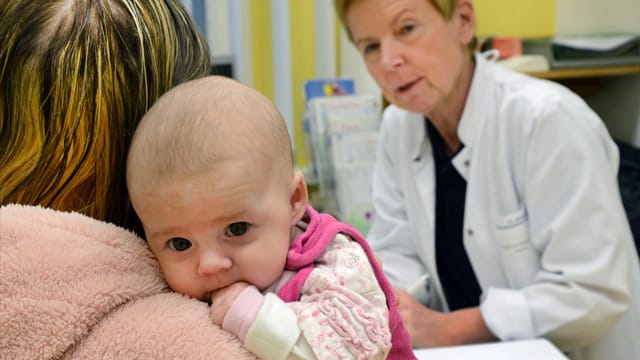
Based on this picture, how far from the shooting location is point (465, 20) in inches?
69.1

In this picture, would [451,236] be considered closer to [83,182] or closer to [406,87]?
[406,87]

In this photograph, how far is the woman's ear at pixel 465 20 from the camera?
5.68ft

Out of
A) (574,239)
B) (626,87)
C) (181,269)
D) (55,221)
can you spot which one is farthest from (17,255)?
(626,87)

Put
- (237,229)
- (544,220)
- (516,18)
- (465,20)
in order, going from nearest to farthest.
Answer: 1. (237,229)
2. (544,220)
3. (465,20)
4. (516,18)

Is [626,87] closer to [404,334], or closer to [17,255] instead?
[404,334]

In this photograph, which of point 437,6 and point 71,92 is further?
point 437,6

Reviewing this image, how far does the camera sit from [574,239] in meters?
1.49

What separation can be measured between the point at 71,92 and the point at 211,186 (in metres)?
0.16

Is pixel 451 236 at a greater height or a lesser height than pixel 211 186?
lesser

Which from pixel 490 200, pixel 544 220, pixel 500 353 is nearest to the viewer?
pixel 500 353

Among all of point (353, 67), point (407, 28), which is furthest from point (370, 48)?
point (353, 67)

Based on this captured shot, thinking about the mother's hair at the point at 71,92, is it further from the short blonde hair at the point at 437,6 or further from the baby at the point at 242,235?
the short blonde hair at the point at 437,6

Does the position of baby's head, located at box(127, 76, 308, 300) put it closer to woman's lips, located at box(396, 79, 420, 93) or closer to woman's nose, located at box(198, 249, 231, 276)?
woman's nose, located at box(198, 249, 231, 276)

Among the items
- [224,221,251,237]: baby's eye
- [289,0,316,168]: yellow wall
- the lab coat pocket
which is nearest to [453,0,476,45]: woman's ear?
the lab coat pocket
